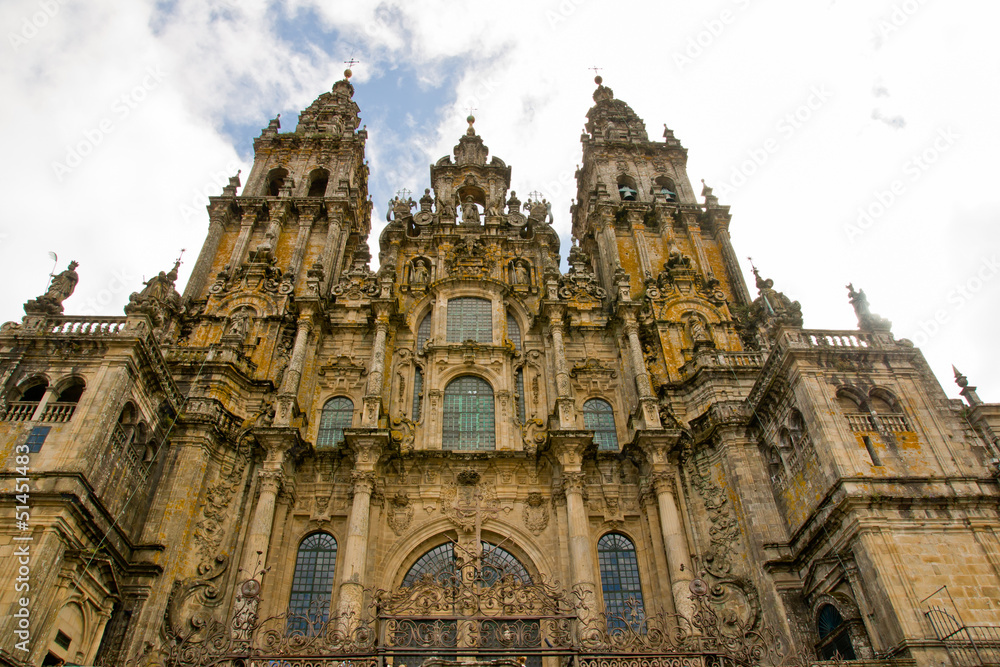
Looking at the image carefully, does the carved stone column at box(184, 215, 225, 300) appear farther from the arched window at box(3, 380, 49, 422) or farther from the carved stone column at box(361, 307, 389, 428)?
the arched window at box(3, 380, 49, 422)

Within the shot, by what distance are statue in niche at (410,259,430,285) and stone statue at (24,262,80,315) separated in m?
11.2

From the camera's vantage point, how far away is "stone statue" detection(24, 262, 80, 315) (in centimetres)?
1653

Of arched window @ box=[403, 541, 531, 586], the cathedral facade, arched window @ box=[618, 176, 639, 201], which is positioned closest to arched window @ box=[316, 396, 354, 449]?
the cathedral facade

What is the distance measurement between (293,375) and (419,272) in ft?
24.4

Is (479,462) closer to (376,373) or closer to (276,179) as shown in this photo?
(376,373)

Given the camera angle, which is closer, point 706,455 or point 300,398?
point 706,455

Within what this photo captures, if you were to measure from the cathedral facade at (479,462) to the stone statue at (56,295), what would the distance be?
0.08m

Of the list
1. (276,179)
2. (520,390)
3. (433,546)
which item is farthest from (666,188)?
(433,546)

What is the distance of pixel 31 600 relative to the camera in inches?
480

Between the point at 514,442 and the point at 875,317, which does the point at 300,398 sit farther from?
the point at 875,317

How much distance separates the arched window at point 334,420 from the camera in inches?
828

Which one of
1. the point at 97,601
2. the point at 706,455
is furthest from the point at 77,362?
the point at 706,455

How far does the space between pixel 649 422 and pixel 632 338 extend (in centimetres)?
348

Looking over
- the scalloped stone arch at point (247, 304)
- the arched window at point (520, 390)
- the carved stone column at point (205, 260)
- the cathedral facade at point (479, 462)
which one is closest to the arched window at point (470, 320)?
the cathedral facade at point (479, 462)
